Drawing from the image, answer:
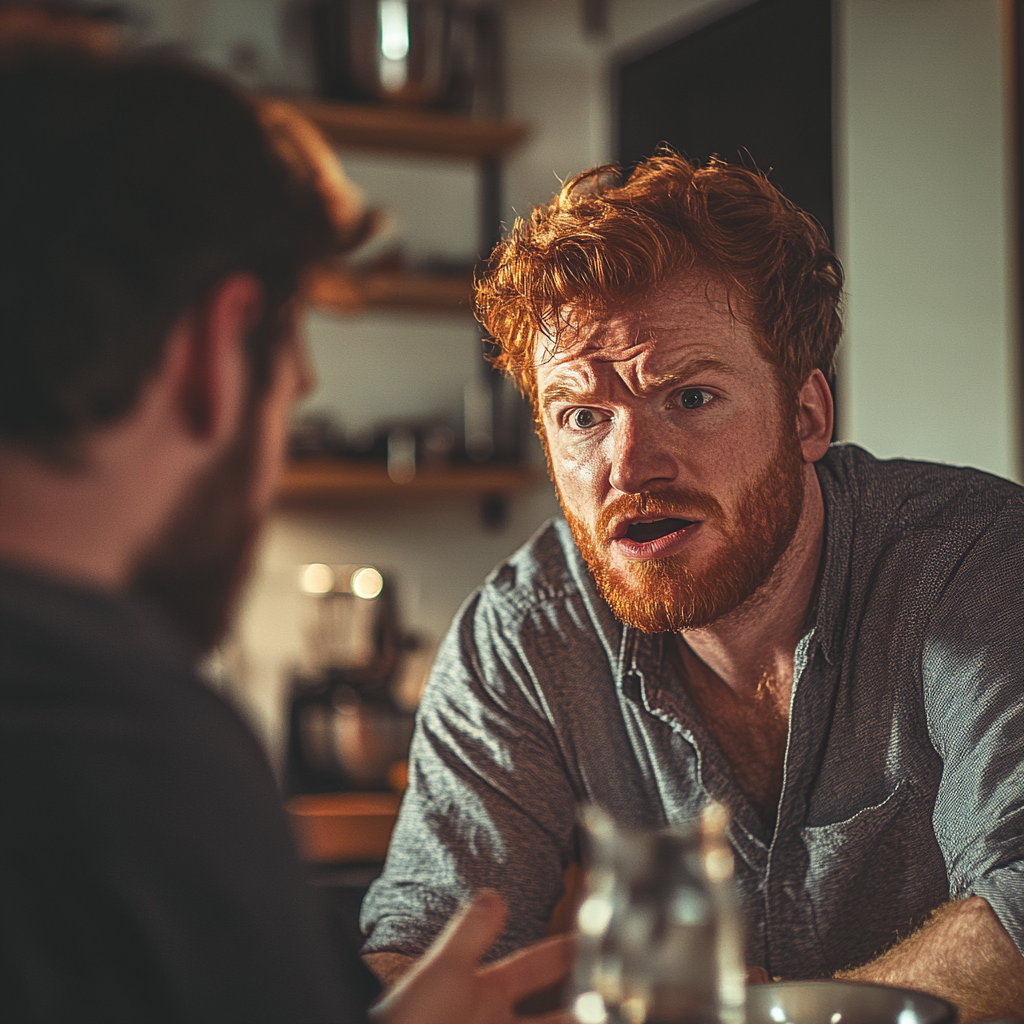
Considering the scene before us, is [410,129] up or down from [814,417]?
up

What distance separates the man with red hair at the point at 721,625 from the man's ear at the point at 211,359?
0.65 meters

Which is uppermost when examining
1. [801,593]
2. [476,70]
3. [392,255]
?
[476,70]

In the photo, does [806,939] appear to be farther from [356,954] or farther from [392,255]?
[392,255]

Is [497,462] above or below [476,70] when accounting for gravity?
below

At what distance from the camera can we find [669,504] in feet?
3.98

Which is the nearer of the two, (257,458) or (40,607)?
(40,607)

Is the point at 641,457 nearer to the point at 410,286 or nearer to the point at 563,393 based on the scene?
the point at 563,393

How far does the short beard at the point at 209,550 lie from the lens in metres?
0.59

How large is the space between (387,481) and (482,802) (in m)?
2.01

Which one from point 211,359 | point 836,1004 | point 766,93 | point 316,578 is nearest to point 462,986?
point 836,1004

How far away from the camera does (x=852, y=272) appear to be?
2.56m

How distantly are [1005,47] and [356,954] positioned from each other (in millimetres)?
2115

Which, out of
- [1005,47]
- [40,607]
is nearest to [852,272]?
[1005,47]

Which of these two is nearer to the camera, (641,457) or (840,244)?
(641,457)
